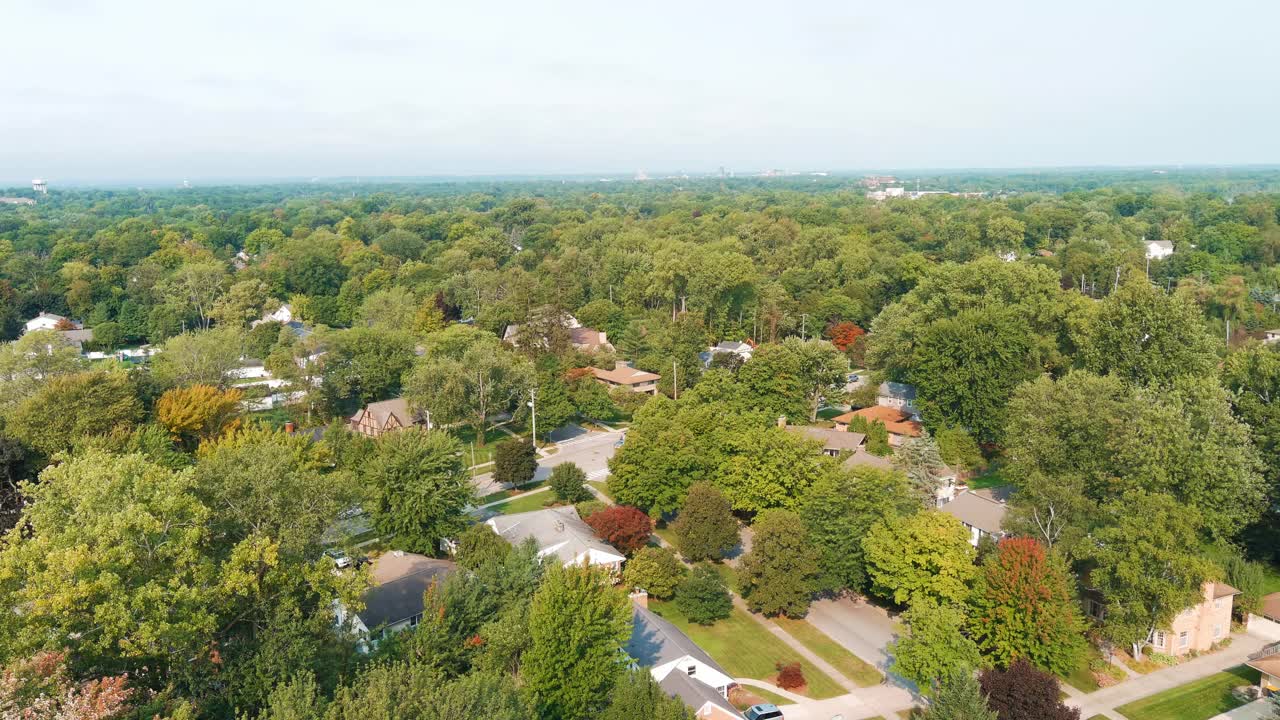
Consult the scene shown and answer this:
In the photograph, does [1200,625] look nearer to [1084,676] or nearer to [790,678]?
[1084,676]

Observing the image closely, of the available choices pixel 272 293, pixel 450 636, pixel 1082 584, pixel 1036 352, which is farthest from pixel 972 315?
pixel 272 293

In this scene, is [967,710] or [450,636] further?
[450,636]

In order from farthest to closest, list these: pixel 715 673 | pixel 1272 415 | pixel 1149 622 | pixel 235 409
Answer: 1. pixel 235 409
2. pixel 1272 415
3. pixel 1149 622
4. pixel 715 673

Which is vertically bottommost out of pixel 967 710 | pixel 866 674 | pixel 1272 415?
pixel 866 674

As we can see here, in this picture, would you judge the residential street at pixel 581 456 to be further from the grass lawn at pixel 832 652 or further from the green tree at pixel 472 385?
→ the grass lawn at pixel 832 652

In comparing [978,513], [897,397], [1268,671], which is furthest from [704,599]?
[897,397]

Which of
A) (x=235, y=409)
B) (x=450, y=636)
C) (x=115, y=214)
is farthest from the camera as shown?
(x=115, y=214)

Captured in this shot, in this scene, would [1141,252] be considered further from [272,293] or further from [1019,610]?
[272,293]
